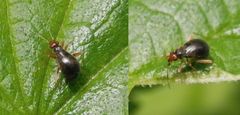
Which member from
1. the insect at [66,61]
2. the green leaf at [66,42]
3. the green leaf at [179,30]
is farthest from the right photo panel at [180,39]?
the insect at [66,61]

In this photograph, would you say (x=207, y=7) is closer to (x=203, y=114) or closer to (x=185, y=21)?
(x=185, y=21)

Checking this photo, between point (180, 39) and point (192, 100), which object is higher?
point (180, 39)

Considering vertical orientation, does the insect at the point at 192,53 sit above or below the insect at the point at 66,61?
below

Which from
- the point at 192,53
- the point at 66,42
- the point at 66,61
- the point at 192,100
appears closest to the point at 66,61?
the point at 66,61

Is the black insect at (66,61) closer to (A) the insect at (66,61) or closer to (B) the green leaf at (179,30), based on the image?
(A) the insect at (66,61)

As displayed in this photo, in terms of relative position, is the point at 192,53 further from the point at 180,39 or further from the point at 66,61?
the point at 66,61

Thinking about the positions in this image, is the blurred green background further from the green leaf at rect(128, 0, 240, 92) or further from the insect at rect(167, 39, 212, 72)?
the green leaf at rect(128, 0, 240, 92)

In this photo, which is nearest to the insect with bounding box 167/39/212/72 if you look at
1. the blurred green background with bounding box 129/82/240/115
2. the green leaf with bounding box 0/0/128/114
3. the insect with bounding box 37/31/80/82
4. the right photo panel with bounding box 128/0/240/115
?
the right photo panel with bounding box 128/0/240/115
